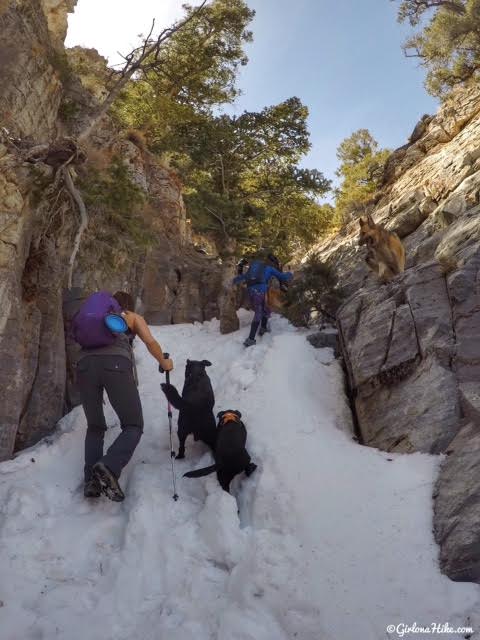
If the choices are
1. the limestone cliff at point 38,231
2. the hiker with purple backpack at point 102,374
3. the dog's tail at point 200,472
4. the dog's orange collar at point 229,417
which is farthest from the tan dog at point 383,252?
the hiker with purple backpack at point 102,374

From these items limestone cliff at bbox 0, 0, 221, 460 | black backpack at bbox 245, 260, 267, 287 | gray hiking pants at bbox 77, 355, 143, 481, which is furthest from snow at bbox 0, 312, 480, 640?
black backpack at bbox 245, 260, 267, 287

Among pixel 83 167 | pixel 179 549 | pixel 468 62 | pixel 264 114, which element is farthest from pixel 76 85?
pixel 468 62

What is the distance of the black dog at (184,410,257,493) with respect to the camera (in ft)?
17.2

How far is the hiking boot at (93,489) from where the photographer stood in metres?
4.86

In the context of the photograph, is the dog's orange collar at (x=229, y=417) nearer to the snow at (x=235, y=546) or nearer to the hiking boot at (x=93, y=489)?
the snow at (x=235, y=546)

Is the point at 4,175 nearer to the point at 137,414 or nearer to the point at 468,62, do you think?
the point at 137,414

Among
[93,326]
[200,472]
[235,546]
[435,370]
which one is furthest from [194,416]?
[435,370]

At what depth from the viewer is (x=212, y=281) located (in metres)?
14.2

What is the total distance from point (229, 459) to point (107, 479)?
146 cm

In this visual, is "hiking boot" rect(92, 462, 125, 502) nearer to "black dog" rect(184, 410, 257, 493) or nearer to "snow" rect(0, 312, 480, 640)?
"snow" rect(0, 312, 480, 640)

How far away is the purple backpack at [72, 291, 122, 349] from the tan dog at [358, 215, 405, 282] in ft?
22.5

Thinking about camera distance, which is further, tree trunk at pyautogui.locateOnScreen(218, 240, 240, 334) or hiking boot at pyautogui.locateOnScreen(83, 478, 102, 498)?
tree trunk at pyautogui.locateOnScreen(218, 240, 240, 334)

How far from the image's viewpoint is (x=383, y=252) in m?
10.3

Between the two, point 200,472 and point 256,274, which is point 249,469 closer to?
point 200,472
